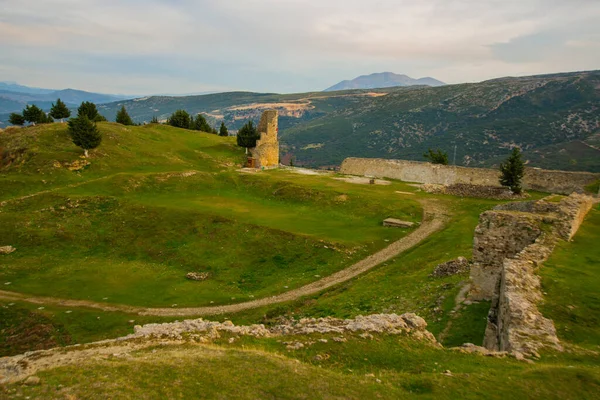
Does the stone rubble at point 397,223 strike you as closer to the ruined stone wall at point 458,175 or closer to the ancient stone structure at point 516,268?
the ancient stone structure at point 516,268

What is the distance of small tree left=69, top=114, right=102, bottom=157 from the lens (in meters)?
51.3

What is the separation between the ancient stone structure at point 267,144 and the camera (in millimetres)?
70062

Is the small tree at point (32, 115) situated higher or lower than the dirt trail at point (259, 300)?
higher

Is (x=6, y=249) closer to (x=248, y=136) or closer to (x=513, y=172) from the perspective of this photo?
(x=248, y=136)

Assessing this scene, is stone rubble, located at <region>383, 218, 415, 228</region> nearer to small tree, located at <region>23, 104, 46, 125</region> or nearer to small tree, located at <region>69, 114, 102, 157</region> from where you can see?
small tree, located at <region>69, 114, 102, 157</region>

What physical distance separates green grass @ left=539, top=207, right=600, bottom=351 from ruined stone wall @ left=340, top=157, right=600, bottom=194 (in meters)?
A: 36.6

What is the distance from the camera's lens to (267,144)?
72625 mm

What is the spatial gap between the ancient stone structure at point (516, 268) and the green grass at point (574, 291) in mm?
475

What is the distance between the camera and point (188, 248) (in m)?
32.9

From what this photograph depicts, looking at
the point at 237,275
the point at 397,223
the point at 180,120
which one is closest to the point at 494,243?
the point at 397,223

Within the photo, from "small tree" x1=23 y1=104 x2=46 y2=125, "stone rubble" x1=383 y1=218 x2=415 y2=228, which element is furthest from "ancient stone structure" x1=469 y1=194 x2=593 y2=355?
"small tree" x1=23 y1=104 x2=46 y2=125

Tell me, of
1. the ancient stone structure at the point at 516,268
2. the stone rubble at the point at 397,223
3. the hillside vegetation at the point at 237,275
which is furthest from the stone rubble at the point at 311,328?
the stone rubble at the point at 397,223

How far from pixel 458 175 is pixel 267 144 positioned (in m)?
35.2

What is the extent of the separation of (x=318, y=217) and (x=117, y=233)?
66.2 feet
